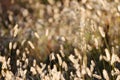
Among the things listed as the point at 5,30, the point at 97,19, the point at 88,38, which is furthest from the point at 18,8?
the point at 88,38

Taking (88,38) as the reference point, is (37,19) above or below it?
below

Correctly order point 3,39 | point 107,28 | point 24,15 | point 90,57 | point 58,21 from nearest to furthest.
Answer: point 90,57 < point 107,28 < point 3,39 < point 58,21 < point 24,15

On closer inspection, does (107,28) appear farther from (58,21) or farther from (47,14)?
(47,14)

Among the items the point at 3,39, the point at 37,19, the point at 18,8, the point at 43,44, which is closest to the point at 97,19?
the point at 43,44

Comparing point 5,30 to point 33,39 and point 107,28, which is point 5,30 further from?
point 107,28

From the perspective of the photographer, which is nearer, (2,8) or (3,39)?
(3,39)

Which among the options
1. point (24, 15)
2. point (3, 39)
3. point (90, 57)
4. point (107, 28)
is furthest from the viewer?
point (24, 15)
